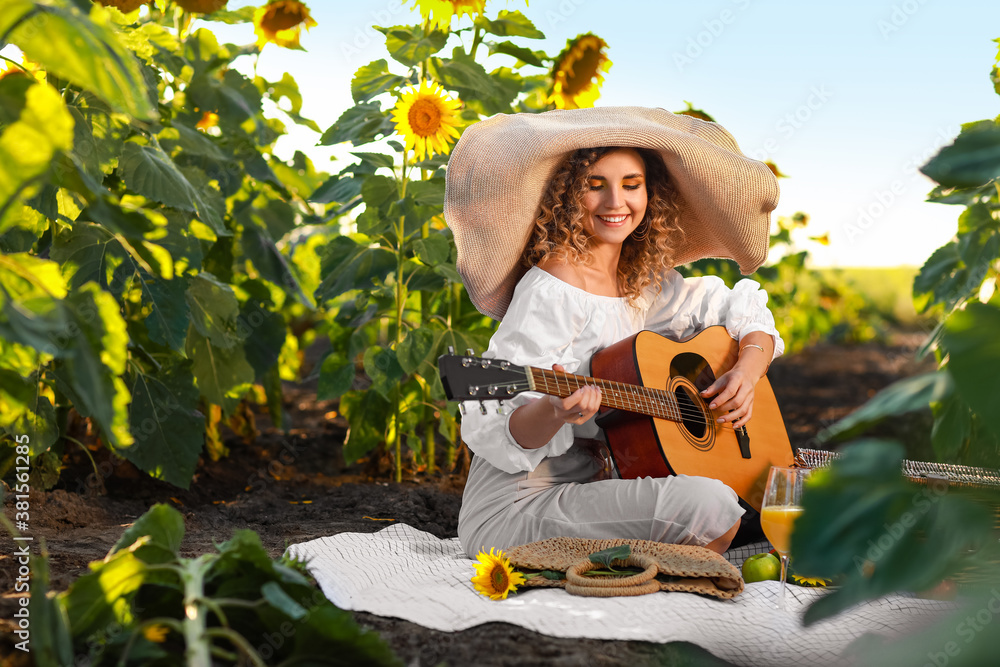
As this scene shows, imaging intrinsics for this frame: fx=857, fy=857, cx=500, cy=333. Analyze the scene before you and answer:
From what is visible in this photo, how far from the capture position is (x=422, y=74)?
2871 millimetres

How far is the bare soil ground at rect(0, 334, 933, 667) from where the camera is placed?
152 cm

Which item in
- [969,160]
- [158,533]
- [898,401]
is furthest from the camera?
[158,533]

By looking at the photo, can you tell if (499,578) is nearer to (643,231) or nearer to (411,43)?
(643,231)

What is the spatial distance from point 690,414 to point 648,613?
78cm

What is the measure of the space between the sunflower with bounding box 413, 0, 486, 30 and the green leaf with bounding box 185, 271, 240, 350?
3.59ft

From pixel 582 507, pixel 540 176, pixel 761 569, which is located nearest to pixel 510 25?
pixel 540 176

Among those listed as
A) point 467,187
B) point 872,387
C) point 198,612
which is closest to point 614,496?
point 467,187

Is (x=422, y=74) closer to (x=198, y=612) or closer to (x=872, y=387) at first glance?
(x=198, y=612)

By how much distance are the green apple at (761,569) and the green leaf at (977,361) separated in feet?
3.59

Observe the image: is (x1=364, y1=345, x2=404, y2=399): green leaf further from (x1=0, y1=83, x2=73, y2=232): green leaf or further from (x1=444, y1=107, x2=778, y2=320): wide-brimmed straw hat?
(x1=0, y1=83, x2=73, y2=232): green leaf

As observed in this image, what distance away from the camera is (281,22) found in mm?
3176

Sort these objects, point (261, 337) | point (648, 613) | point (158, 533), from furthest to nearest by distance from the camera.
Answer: point (261, 337) < point (648, 613) < point (158, 533)

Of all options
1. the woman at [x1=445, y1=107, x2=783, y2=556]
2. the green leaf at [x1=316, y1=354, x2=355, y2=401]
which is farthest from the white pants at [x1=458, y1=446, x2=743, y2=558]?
the green leaf at [x1=316, y1=354, x2=355, y2=401]

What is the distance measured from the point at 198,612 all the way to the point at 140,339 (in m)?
1.92
